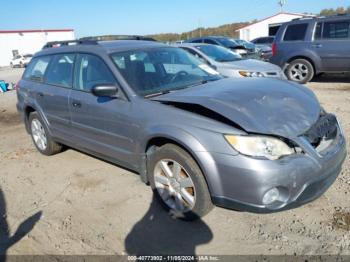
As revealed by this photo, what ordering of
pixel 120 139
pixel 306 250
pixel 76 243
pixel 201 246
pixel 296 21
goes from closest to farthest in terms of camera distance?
pixel 306 250, pixel 201 246, pixel 76 243, pixel 120 139, pixel 296 21

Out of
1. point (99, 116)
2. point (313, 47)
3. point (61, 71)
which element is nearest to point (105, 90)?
point (99, 116)

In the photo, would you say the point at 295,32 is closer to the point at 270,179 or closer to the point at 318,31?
the point at 318,31

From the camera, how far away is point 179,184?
10.8 feet

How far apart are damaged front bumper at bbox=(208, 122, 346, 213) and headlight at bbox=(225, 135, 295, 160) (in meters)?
0.06

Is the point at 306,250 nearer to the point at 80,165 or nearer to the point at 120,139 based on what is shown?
the point at 120,139

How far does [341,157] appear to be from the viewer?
128 inches

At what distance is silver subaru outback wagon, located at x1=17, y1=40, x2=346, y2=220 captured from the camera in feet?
9.21

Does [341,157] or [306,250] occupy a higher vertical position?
[341,157]

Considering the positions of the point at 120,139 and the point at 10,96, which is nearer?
the point at 120,139

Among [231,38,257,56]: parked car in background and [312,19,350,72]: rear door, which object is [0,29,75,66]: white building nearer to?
[231,38,257,56]: parked car in background

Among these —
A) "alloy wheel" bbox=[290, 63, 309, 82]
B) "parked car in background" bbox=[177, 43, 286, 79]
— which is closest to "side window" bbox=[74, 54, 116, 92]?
"parked car in background" bbox=[177, 43, 286, 79]

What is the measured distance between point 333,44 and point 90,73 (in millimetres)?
A: 8004

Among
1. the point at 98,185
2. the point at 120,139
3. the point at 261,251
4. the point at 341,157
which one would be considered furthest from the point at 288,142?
the point at 98,185

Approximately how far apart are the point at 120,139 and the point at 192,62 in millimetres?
1553
